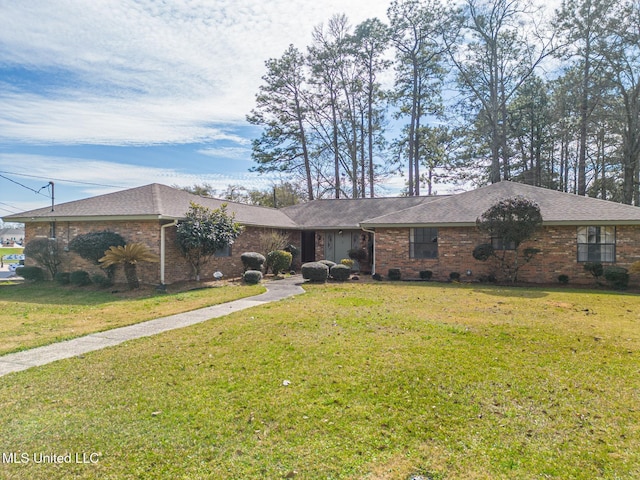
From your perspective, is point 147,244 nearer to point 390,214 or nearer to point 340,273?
point 340,273

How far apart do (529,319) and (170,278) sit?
11496 millimetres

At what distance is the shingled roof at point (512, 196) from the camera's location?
13.4 metres

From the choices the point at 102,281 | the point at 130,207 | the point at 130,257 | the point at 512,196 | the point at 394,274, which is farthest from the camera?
the point at 512,196

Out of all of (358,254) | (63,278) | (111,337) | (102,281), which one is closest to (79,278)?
(63,278)

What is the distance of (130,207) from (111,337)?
842 centimetres

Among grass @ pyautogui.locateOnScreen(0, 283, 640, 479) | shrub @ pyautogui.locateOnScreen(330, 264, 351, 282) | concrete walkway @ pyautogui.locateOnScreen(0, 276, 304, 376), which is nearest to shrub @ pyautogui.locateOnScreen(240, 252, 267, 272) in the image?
shrub @ pyautogui.locateOnScreen(330, 264, 351, 282)

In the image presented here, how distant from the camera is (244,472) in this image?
2793 millimetres

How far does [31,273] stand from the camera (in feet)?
47.5

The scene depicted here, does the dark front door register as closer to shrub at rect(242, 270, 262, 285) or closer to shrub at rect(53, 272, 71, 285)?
shrub at rect(242, 270, 262, 285)

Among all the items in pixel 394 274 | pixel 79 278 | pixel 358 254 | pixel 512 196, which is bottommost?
pixel 394 274

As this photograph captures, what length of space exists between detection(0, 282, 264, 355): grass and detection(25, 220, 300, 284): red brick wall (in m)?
0.98

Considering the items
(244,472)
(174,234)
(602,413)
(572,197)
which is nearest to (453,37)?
(572,197)

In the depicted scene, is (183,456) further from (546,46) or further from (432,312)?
(546,46)

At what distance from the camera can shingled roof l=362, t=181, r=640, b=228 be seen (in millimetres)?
13407
